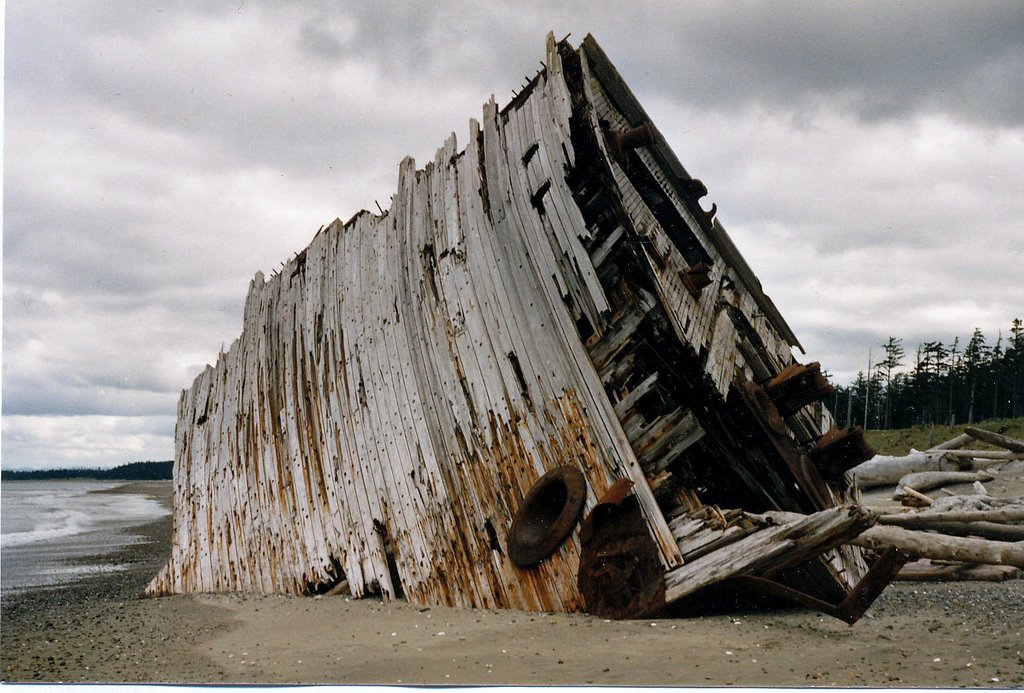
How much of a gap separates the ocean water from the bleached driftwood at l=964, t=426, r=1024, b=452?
11.8 metres

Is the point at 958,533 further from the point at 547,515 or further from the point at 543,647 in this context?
the point at 543,647

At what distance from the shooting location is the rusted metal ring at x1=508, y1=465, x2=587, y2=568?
4.84 m

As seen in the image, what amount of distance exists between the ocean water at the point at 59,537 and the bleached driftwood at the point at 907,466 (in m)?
12.6

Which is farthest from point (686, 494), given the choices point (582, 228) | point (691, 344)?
point (582, 228)

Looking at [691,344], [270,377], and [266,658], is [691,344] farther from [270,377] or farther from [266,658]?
[270,377]

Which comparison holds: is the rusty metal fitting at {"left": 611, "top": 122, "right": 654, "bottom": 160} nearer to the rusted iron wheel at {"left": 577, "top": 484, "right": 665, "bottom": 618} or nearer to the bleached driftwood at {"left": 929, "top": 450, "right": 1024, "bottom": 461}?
the rusted iron wheel at {"left": 577, "top": 484, "right": 665, "bottom": 618}

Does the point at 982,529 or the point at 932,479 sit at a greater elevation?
the point at 932,479

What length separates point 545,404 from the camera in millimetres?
5266

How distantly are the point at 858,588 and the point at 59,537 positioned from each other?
1793 cm

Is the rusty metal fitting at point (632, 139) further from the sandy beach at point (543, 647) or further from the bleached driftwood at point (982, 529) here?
the bleached driftwood at point (982, 529)

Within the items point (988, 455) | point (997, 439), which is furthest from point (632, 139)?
point (988, 455)

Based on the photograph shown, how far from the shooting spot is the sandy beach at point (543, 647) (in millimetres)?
3867

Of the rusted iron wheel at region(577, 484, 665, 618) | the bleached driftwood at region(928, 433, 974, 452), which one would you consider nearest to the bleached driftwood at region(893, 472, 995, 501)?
the bleached driftwood at region(928, 433, 974, 452)

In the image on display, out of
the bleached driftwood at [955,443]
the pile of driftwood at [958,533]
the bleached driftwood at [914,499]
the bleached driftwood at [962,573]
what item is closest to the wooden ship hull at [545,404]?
→ the pile of driftwood at [958,533]
